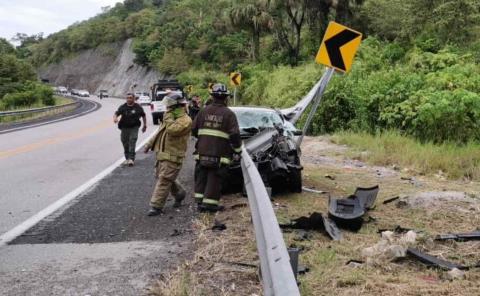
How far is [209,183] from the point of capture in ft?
24.0

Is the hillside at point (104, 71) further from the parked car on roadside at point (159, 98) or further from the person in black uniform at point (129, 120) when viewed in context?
the person in black uniform at point (129, 120)

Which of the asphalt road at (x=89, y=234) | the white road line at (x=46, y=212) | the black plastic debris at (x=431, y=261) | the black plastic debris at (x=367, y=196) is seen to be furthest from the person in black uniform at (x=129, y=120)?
the black plastic debris at (x=431, y=261)

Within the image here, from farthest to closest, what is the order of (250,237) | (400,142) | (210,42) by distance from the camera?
(210,42) < (400,142) < (250,237)

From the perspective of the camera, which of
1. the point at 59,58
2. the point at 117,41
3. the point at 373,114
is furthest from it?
the point at 59,58

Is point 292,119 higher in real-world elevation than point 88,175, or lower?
higher

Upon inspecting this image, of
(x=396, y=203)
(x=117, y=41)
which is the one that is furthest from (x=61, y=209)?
(x=117, y=41)

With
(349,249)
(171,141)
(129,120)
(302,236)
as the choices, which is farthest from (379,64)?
(349,249)

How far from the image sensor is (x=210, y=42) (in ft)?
209

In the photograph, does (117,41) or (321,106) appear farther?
(117,41)

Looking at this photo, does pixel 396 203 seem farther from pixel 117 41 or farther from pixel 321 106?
pixel 117 41

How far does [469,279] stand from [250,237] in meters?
2.24

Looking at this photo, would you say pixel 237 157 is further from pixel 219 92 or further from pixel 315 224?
pixel 315 224

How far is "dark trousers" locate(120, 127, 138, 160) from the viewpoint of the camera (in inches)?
495

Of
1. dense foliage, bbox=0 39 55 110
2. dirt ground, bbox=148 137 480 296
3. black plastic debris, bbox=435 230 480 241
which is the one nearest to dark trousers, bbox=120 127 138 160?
dirt ground, bbox=148 137 480 296
